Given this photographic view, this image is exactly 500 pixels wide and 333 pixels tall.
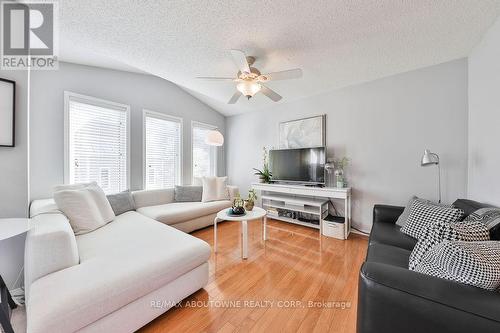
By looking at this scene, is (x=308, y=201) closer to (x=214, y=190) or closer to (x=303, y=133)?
(x=303, y=133)

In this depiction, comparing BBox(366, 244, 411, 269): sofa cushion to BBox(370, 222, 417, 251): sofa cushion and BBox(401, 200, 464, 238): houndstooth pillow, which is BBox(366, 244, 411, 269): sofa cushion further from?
BBox(401, 200, 464, 238): houndstooth pillow

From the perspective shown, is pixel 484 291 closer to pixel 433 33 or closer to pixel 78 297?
pixel 78 297

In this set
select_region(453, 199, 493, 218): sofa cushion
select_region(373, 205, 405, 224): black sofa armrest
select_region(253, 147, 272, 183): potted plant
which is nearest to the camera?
select_region(453, 199, 493, 218): sofa cushion

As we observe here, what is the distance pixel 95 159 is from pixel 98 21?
1954 mm

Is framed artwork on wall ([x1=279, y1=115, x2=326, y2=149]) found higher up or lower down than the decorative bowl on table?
higher up

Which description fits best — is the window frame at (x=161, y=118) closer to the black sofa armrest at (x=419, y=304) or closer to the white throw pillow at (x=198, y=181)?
the white throw pillow at (x=198, y=181)

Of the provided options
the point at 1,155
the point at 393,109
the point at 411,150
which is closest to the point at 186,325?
the point at 1,155

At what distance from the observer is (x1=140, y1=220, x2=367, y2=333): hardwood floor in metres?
1.28

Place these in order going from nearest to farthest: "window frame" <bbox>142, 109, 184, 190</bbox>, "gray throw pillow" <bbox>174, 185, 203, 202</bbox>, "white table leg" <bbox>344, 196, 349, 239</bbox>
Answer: "white table leg" <bbox>344, 196, 349, 239</bbox> → "window frame" <bbox>142, 109, 184, 190</bbox> → "gray throw pillow" <bbox>174, 185, 203, 202</bbox>

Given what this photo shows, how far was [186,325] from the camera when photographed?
49.9 inches

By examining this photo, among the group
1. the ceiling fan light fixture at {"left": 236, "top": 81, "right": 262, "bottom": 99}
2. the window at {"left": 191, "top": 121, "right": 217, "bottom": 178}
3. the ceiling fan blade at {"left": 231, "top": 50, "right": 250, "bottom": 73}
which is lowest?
the window at {"left": 191, "top": 121, "right": 217, "bottom": 178}

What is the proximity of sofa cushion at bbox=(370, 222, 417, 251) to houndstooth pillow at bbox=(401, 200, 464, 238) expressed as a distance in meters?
0.06

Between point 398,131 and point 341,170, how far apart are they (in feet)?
2.99

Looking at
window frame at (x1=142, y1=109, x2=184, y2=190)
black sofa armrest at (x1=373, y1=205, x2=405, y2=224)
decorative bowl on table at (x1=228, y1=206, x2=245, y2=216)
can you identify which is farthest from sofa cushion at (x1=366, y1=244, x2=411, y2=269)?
window frame at (x1=142, y1=109, x2=184, y2=190)
